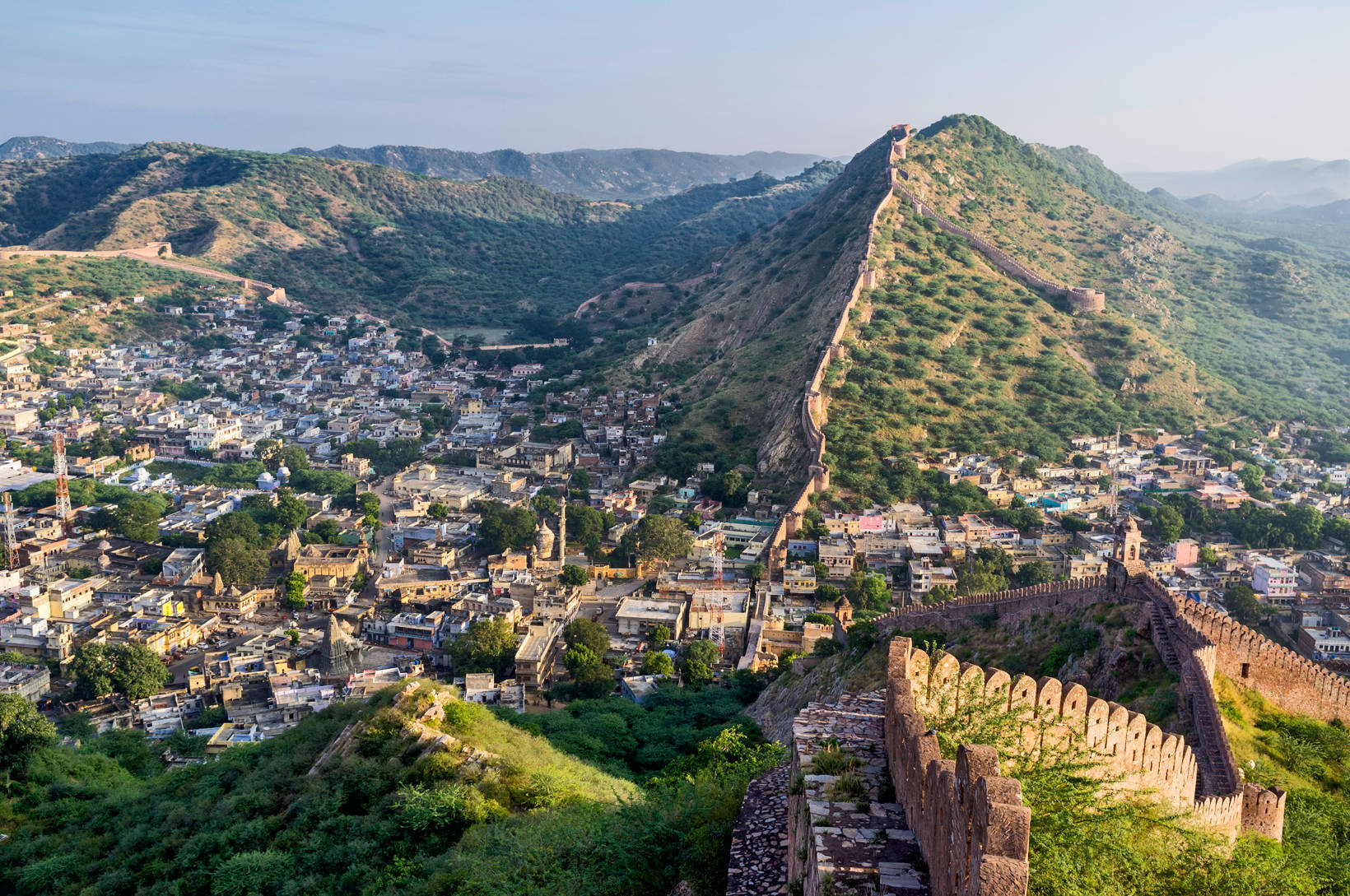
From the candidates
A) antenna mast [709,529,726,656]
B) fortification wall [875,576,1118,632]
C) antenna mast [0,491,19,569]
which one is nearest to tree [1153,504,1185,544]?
antenna mast [709,529,726,656]

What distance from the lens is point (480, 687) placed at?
70.3ft

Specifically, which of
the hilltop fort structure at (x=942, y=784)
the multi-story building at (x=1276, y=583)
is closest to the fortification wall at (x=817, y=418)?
the multi-story building at (x=1276, y=583)

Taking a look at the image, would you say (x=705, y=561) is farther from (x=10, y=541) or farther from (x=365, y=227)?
(x=365, y=227)

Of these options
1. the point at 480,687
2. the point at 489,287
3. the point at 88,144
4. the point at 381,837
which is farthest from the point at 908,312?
the point at 88,144

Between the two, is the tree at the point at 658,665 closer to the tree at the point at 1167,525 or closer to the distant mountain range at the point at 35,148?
the tree at the point at 1167,525

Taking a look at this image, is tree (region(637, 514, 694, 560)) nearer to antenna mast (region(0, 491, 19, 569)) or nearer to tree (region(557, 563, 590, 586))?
tree (region(557, 563, 590, 586))

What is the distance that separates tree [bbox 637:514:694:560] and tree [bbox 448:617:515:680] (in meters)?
6.99

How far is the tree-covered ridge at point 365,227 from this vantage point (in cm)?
7781

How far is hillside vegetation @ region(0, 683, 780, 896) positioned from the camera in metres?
9.43

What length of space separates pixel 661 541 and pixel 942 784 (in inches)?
950

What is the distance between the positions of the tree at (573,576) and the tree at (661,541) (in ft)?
7.50

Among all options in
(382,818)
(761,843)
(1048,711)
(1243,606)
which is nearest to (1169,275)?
(1243,606)

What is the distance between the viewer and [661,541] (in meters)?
29.7

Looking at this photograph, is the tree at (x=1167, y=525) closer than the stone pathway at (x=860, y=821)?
No
